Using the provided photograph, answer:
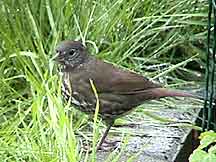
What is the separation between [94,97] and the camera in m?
4.14

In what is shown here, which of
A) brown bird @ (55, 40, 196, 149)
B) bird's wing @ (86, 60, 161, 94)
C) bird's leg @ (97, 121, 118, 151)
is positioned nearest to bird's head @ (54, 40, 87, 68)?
brown bird @ (55, 40, 196, 149)

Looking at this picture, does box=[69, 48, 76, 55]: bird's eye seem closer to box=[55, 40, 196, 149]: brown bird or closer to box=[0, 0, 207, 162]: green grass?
box=[55, 40, 196, 149]: brown bird

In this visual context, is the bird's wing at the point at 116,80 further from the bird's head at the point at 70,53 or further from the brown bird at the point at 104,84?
the bird's head at the point at 70,53

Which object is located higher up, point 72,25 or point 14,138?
point 72,25

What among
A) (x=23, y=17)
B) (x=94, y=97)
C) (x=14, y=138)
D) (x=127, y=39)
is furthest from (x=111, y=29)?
(x=14, y=138)

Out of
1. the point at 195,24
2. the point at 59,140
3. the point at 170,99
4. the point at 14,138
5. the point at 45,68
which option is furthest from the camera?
the point at 195,24

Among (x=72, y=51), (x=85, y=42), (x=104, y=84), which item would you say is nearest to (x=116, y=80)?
(x=104, y=84)

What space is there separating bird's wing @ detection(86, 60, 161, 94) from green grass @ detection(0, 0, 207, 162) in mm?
211

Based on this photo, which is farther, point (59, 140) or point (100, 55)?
point (100, 55)

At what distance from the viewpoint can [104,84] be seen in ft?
13.9

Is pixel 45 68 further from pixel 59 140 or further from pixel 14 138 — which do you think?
pixel 59 140

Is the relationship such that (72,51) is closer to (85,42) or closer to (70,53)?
(70,53)

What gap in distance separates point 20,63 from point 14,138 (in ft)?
2.69

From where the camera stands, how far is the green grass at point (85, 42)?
4344 millimetres
